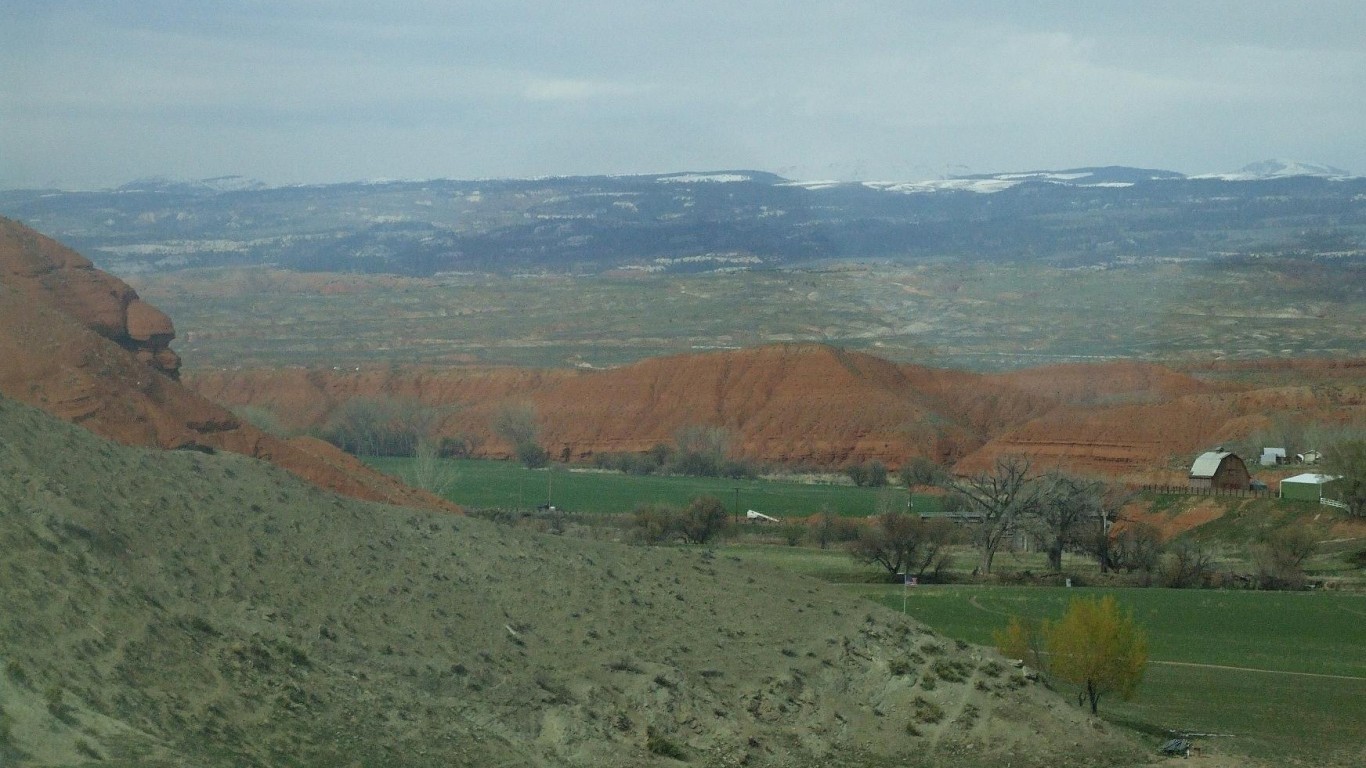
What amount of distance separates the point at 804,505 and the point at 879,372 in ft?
125

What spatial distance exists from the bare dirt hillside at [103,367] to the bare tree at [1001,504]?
2956 centimetres

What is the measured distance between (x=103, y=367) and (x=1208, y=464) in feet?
209

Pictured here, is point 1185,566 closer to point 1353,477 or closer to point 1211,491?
point 1353,477

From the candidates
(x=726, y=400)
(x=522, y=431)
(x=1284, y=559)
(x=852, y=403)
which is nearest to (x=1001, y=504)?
(x=1284, y=559)

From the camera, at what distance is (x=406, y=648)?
81.1ft

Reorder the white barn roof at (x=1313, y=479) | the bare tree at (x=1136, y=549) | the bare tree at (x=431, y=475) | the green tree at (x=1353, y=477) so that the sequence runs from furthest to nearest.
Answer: the white barn roof at (x=1313, y=479) → the bare tree at (x=431, y=475) → the green tree at (x=1353, y=477) → the bare tree at (x=1136, y=549)

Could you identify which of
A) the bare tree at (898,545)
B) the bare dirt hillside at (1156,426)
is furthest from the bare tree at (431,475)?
the bare dirt hillside at (1156,426)

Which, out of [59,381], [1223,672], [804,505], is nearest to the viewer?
[59,381]

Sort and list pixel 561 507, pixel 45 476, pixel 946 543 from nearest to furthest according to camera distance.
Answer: pixel 45 476
pixel 946 543
pixel 561 507

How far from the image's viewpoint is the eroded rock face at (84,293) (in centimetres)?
4344

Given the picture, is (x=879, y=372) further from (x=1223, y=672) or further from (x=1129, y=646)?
(x=1129, y=646)

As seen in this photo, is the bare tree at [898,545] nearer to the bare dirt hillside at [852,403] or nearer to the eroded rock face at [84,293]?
the eroded rock face at [84,293]

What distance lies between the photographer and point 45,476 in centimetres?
2352

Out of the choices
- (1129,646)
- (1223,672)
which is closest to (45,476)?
(1129,646)
